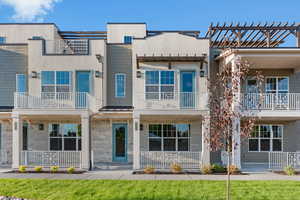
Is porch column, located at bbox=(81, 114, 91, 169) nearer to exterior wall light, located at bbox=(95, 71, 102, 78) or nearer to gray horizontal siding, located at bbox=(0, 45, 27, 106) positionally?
exterior wall light, located at bbox=(95, 71, 102, 78)

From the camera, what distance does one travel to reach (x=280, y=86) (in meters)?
15.8

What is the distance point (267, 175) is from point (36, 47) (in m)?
14.8

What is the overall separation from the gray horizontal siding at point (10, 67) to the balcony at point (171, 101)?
8.11 metres

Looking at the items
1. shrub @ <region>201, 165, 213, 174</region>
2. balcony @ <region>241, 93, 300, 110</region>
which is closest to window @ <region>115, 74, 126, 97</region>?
shrub @ <region>201, 165, 213, 174</region>

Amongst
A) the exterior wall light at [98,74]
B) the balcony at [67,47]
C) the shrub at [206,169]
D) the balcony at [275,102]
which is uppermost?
the balcony at [67,47]

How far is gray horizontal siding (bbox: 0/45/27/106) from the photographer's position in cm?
1593

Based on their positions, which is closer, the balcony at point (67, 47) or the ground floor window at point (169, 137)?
the ground floor window at point (169, 137)

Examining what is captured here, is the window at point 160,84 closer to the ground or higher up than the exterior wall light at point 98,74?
closer to the ground

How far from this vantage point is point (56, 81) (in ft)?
50.1

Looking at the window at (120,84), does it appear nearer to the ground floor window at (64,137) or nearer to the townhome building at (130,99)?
the townhome building at (130,99)

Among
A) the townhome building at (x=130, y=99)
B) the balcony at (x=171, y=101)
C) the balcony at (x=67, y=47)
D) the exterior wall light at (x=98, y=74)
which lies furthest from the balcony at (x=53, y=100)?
the balcony at (x=171, y=101)

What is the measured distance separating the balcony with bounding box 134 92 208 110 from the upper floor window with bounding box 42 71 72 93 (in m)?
4.56

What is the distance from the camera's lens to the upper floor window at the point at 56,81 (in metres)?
15.2

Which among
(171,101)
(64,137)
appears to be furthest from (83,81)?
(171,101)
